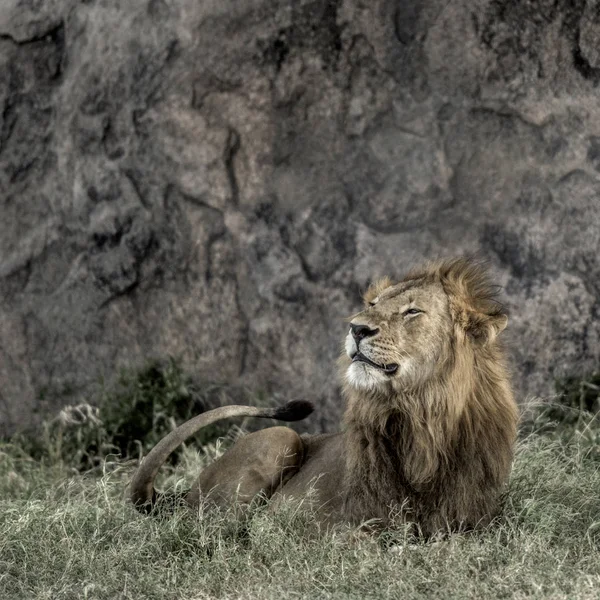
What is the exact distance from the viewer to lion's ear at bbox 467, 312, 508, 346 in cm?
462

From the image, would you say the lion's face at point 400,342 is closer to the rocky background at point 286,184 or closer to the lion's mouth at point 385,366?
the lion's mouth at point 385,366

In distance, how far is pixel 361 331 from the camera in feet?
14.9

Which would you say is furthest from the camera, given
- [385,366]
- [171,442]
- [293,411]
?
[293,411]

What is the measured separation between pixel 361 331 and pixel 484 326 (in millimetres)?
429

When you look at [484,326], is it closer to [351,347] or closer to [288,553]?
[351,347]

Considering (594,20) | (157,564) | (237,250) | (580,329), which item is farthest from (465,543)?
(594,20)

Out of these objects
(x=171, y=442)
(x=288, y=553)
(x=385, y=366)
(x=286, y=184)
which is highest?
(x=286, y=184)

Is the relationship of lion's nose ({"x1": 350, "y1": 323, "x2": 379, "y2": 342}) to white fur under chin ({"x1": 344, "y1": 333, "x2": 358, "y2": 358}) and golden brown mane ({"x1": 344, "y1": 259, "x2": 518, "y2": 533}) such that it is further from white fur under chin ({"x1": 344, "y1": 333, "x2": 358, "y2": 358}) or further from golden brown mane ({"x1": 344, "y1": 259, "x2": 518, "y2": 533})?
golden brown mane ({"x1": 344, "y1": 259, "x2": 518, "y2": 533})

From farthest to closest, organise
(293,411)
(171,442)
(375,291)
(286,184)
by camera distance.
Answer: (286,184) < (293,411) < (171,442) < (375,291)

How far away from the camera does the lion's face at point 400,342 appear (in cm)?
450

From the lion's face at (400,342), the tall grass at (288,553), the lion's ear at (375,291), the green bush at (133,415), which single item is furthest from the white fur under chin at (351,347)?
the green bush at (133,415)

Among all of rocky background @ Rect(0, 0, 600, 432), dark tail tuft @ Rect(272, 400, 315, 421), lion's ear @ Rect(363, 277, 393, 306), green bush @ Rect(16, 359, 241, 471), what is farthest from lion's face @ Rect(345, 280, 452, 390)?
green bush @ Rect(16, 359, 241, 471)

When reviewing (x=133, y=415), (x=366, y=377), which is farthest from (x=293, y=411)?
(x=133, y=415)

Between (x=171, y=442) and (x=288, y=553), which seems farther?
(x=171, y=442)
